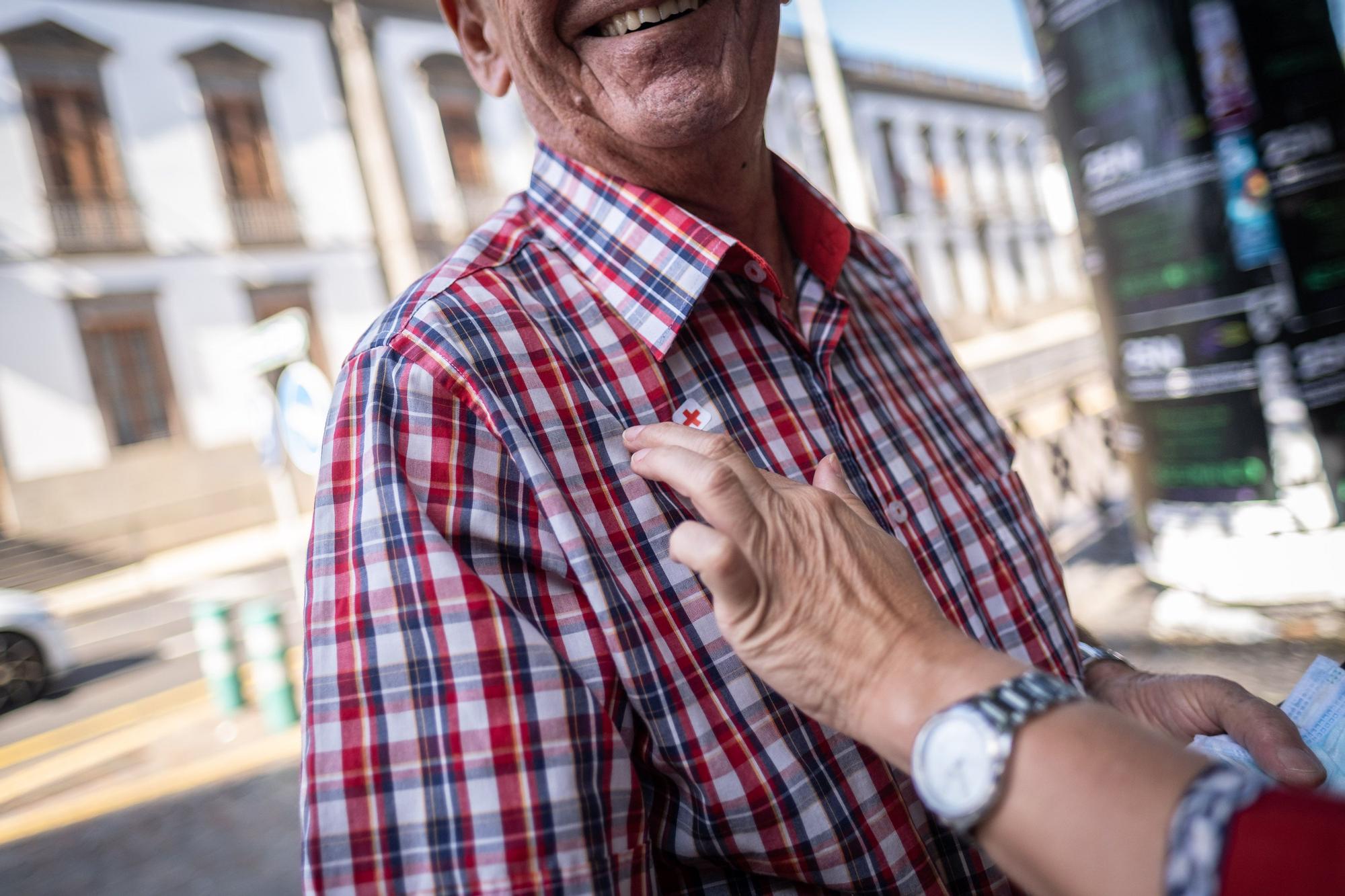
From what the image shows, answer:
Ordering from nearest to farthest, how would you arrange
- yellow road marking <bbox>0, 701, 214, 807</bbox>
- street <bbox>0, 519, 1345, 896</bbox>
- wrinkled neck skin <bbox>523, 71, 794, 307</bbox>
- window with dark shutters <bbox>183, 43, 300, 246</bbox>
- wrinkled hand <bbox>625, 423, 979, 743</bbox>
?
wrinkled hand <bbox>625, 423, 979, 743</bbox> → wrinkled neck skin <bbox>523, 71, 794, 307</bbox> → street <bbox>0, 519, 1345, 896</bbox> → yellow road marking <bbox>0, 701, 214, 807</bbox> → window with dark shutters <bbox>183, 43, 300, 246</bbox>

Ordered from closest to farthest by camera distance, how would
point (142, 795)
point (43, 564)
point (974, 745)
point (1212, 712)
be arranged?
point (974, 745), point (1212, 712), point (142, 795), point (43, 564)

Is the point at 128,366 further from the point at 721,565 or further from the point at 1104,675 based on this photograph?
the point at 721,565

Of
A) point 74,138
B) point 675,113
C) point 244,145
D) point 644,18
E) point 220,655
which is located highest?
point 244,145

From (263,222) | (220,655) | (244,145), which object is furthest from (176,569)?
(220,655)

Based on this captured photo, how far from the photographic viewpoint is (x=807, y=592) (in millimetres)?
817

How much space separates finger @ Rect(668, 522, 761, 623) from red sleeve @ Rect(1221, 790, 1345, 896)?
390 mm

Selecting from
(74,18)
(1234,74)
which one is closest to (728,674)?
(1234,74)

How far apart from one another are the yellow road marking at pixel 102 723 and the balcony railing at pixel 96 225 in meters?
8.23

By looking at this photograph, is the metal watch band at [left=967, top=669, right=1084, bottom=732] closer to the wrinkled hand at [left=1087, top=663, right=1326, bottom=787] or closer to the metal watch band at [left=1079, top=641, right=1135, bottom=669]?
the wrinkled hand at [left=1087, top=663, right=1326, bottom=787]

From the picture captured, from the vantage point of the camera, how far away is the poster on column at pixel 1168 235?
2.91m

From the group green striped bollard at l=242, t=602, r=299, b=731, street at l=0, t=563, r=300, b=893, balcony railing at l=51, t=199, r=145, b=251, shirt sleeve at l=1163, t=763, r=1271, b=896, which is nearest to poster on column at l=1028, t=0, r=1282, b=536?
shirt sleeve at l=1163, t=763, r=1271, b=896

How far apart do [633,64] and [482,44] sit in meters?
0.34

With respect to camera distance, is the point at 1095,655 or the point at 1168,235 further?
the point at 1168,235

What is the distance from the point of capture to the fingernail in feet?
3.55
